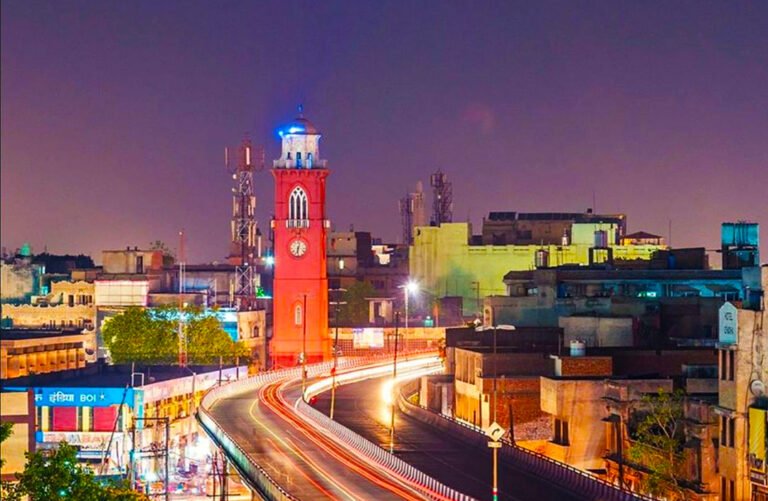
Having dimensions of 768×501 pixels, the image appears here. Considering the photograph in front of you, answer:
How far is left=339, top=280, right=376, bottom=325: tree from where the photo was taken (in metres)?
176

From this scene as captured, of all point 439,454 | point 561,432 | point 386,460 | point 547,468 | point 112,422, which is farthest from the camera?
point 112,422

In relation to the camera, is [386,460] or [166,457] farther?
[166,457]

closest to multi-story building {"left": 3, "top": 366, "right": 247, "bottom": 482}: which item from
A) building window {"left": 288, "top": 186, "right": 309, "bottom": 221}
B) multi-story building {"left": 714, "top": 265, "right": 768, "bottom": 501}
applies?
building window {"left": 288, "top": 186, "right": 309, "bottom": 221}

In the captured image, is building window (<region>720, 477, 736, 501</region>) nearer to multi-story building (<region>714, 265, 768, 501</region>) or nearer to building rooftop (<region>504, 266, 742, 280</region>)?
multi-story building (<region>714, 265, 768, 501</region>)

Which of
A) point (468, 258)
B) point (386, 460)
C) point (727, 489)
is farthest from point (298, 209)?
point (727, 489)

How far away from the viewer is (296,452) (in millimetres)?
83625

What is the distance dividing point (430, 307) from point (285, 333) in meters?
46.1

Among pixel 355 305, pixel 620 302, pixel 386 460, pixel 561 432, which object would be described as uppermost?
pixel 620 302

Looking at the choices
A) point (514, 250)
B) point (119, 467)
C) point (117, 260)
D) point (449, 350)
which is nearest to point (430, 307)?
point (514, 250)

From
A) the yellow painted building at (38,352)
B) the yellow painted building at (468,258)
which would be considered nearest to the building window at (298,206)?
the yellow painted building at (38,352)

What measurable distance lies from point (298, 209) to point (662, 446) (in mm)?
75621

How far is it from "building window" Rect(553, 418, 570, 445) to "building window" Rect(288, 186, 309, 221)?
199 feet

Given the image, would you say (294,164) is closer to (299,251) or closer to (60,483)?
(299,251)

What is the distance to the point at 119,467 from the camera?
9575cm
